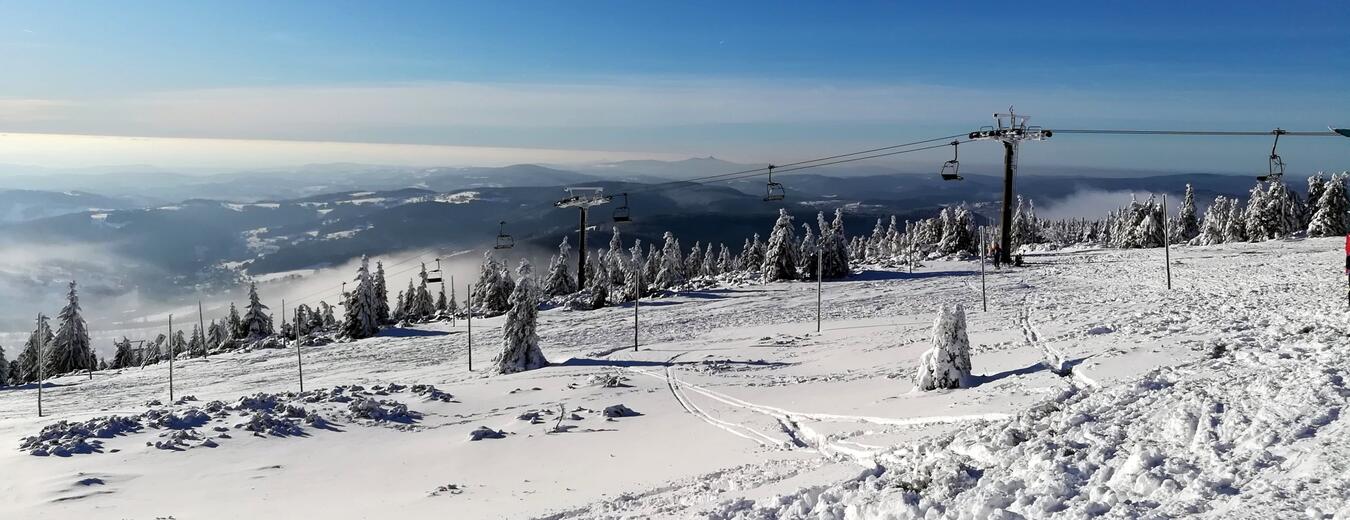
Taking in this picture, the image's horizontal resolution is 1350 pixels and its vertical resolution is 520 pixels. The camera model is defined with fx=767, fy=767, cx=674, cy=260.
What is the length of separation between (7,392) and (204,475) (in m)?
52.7

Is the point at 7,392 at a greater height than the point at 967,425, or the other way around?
the point at 967,425

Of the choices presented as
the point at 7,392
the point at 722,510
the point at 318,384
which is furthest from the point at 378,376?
the point at 722,510

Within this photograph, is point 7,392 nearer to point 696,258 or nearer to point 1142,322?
point 1142,322

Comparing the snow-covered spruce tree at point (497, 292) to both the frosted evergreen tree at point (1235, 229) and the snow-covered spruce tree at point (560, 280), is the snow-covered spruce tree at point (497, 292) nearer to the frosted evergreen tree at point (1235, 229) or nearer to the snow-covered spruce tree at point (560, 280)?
the snow-covered spruce tree at point (560, 280)

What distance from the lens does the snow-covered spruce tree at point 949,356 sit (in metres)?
20.8

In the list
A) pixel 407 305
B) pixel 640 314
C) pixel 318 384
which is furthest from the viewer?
pixel 407 305

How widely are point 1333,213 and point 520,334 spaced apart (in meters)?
85.4

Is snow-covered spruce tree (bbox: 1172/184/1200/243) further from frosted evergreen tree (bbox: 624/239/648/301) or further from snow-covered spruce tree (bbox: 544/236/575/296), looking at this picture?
snow-covered spruce tree (bbox: 544/236/575/296)

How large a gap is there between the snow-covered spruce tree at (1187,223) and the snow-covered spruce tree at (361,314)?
4203 inches

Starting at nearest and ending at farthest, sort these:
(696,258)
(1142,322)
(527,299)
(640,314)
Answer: (1142,322) < (527,299) < (640,314) < (696,258)

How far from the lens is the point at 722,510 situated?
12695 mm

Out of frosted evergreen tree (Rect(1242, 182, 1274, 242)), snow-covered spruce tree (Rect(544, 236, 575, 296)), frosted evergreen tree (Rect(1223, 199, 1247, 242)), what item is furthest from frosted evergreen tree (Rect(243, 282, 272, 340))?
frosted evergreen tree (Rect(1223, 199, 1247, 242))

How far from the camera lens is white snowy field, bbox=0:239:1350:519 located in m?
10.3

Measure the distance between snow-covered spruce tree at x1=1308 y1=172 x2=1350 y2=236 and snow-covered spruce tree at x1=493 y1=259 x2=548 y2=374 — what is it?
83202 mm
